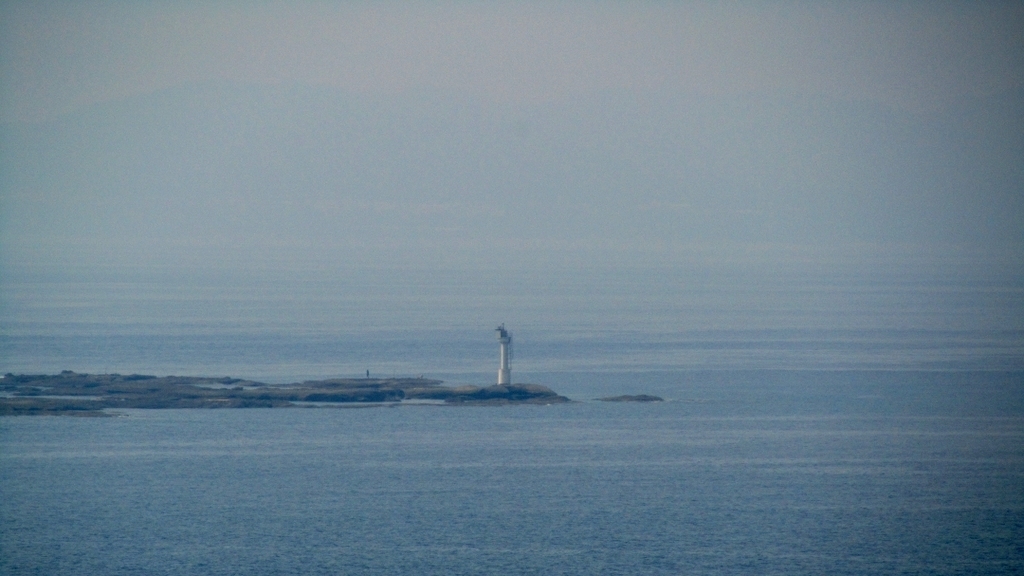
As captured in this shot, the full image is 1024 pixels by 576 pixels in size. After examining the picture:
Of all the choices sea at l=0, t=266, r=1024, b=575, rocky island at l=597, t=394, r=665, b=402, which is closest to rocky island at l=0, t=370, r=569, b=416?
sea at l=0, t=266, r=1024, b=575

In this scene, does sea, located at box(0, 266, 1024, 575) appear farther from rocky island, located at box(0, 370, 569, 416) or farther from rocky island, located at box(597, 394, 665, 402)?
rocky island, located at box(0, 370, 569, 416)

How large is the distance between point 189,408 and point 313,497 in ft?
54.4

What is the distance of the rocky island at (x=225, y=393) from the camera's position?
58.2 metres

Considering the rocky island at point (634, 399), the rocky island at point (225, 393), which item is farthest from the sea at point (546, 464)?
the rocky island at point (225, 393)

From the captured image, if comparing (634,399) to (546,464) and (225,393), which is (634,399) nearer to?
(546,464)

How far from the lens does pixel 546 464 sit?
48.1 metres

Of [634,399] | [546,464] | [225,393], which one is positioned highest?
[225,393]

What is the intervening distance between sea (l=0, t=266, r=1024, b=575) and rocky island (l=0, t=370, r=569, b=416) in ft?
4.02

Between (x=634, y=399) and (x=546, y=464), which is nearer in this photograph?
(x=546, y=464)

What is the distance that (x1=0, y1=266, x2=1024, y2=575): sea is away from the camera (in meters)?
37.5

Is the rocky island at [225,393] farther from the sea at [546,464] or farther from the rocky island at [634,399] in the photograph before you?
the rocky island at [634,399]

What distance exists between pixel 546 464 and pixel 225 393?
57.9 ft

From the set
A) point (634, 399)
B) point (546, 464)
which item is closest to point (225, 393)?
point (634, 399)

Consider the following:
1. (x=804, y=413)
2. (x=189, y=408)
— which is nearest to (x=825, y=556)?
(x=804, y=413)
